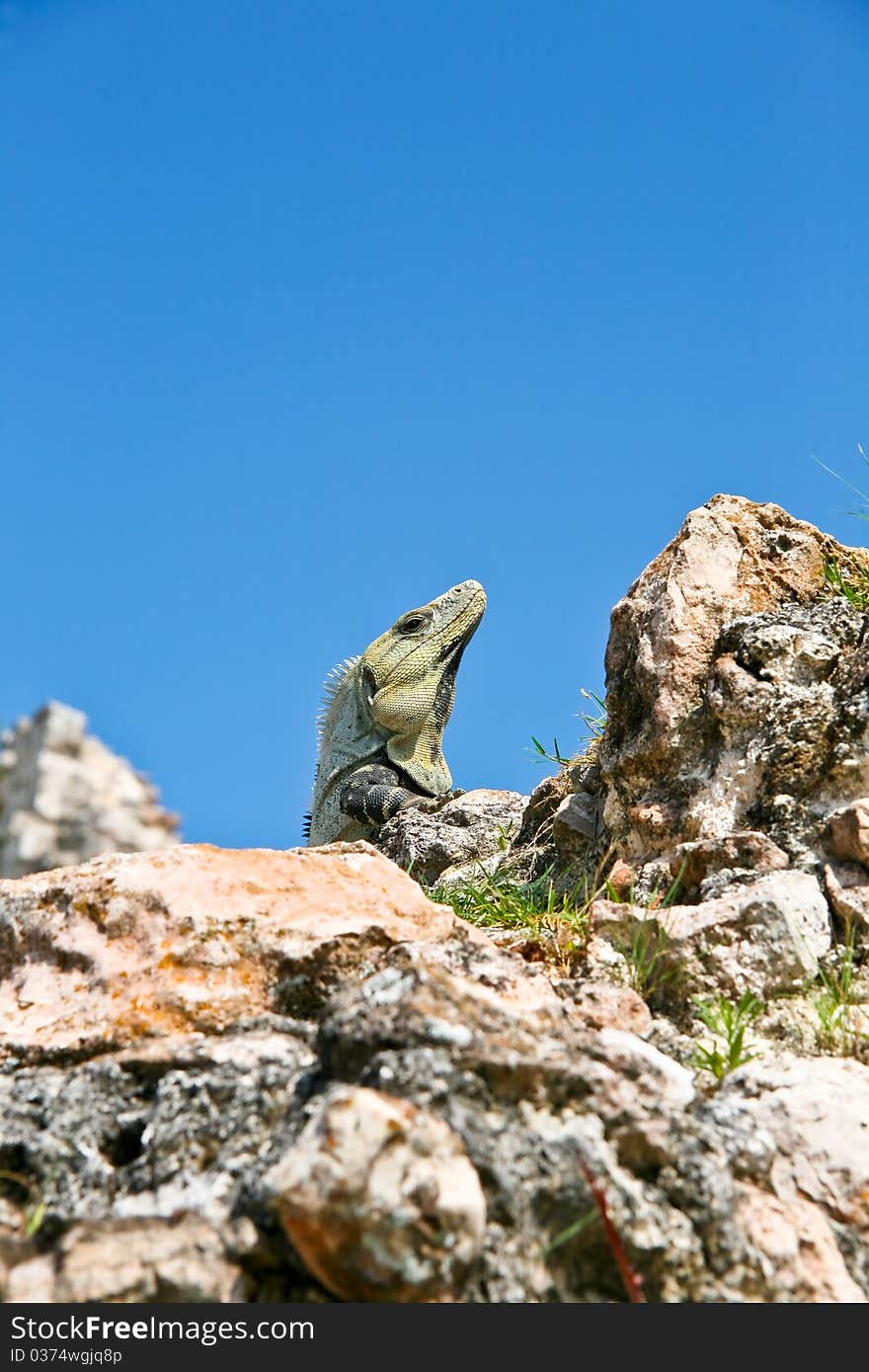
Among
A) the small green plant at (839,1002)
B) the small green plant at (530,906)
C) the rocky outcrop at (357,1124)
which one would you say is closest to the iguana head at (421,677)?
the small green plant at (530,906)

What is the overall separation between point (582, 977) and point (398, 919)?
605 mm

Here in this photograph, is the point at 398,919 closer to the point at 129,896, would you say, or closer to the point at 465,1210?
the point at 129,896

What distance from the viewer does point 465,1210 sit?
2.25 m

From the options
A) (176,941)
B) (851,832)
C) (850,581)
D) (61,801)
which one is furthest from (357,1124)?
(850,581)

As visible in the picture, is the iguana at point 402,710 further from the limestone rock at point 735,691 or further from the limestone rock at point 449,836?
the limestone rock at point 735,691

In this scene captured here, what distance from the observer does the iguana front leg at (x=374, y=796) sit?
10.3m

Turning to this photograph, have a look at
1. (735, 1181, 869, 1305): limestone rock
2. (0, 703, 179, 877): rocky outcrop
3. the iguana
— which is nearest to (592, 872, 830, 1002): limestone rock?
(735, 1181, 869, 1305): limestone rock

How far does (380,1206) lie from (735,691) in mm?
2888

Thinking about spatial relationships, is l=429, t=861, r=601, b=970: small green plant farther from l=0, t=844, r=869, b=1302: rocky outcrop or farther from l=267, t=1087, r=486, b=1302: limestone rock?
l=267, t=1087, r=486, b=1302: limestone rock

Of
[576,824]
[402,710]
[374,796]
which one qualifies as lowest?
[576,824]

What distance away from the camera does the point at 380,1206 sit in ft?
7.25

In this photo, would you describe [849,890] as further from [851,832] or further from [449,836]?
[449,836]

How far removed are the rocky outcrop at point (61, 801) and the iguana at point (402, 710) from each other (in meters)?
8.81

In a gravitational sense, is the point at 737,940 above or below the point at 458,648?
below
